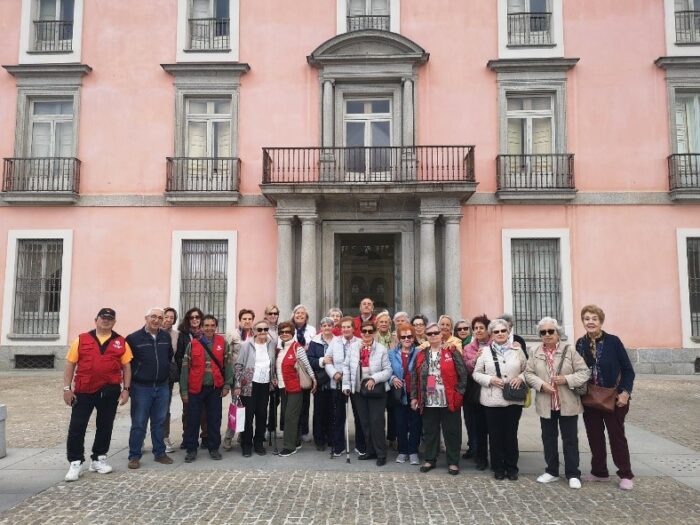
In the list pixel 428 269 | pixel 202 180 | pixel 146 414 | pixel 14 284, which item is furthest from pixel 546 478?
pixel 14 284

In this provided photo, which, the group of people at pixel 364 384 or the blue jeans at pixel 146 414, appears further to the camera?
the blue jeans at pixel 146 414

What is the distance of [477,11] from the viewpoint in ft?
47.4

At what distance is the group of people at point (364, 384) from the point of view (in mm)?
5359

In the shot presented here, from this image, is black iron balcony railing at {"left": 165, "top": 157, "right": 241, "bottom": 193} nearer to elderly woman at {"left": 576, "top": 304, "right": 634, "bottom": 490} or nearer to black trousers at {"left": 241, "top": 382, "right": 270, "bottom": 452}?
black trousers at {"left": 241, "top": 382, "right": 270, "bottom": 452}

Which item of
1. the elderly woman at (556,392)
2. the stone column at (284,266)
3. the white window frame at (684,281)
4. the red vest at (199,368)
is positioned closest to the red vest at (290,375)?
the red vest at (199,368)

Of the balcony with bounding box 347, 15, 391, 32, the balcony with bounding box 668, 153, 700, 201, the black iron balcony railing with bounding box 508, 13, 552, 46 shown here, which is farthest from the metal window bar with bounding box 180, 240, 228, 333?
the balcony with bounding box 668, 153, 700, 201

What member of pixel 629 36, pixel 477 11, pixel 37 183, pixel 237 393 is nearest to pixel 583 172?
pixel 629 36

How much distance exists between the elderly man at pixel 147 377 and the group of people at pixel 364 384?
0.04 ft

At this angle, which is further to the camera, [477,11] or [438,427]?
[477,11]

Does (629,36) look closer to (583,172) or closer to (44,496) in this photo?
(583,172)

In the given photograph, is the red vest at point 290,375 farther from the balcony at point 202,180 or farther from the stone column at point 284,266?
the balcony at point 202,180

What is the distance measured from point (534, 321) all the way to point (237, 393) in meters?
9.69

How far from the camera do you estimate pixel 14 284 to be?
47.8 ft

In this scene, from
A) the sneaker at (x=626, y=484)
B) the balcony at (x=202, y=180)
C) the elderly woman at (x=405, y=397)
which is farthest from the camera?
the balcony at (x=202, y=180)
